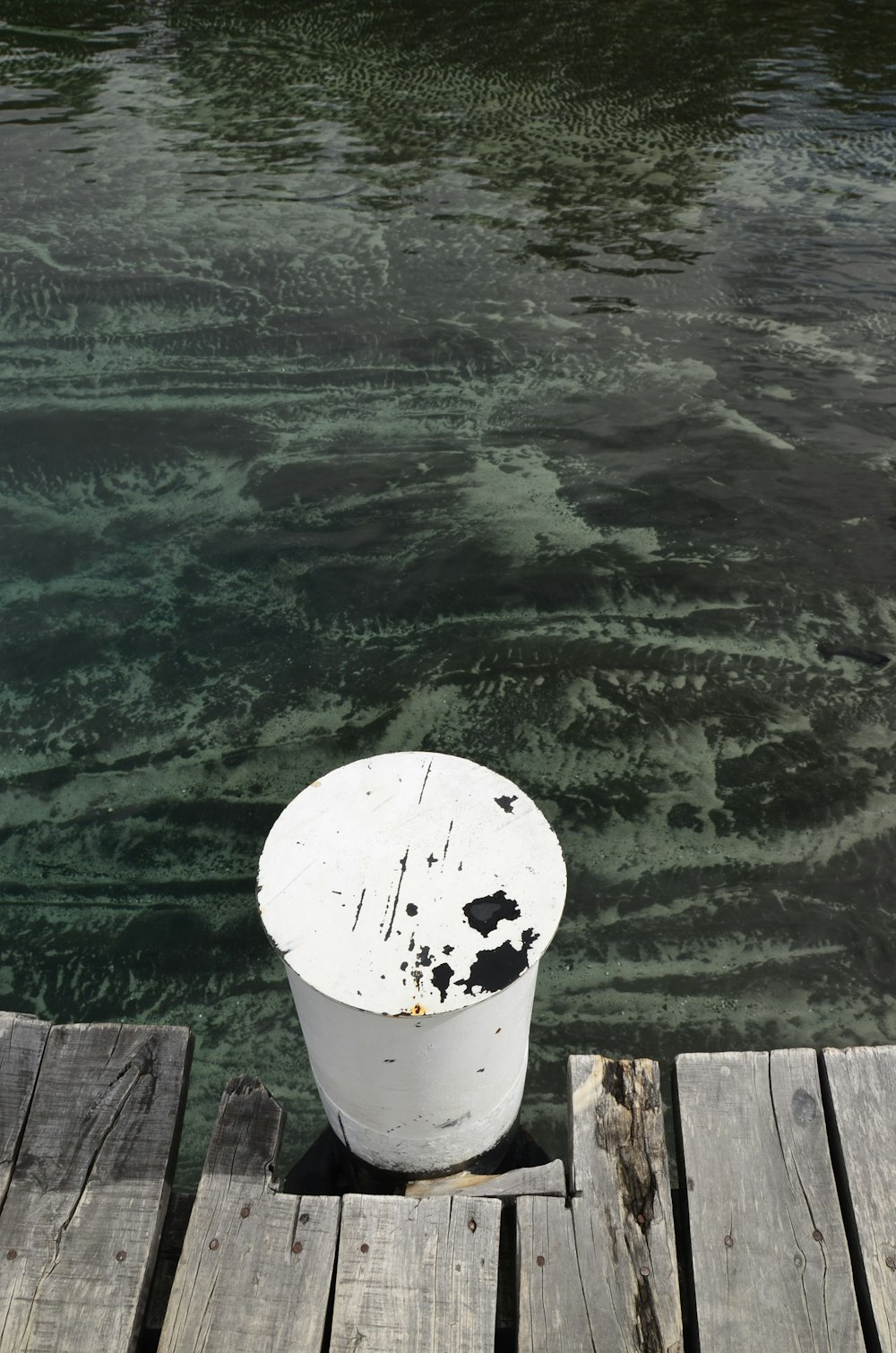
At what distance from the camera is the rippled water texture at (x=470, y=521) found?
9.61 ft

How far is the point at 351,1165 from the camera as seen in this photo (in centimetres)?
200

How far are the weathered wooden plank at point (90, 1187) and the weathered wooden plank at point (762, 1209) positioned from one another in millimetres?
980


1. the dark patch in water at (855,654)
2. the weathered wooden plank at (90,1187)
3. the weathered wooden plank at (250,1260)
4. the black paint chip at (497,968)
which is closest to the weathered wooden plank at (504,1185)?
the weathered wooden plank at (250,1260)

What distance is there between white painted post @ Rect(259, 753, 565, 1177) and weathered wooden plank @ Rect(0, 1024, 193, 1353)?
430 millimetres

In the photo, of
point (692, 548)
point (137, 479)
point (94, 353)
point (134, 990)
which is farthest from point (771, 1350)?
point (94, 353)

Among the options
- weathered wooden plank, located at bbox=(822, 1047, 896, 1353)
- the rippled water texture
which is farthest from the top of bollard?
the rippled water texture

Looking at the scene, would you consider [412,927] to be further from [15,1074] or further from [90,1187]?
[15,1074]

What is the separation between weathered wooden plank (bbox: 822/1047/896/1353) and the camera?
1.71 m

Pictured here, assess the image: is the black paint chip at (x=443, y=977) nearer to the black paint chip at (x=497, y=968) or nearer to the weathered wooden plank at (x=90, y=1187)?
the black paint chip at (x=497, y=968)

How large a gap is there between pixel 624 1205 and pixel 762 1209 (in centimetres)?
25

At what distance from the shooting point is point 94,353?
195 inches

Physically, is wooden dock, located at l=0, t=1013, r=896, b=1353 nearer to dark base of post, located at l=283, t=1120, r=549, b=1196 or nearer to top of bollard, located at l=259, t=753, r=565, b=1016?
dark base of post, located at l=283, t=1120, r=549, b=1196

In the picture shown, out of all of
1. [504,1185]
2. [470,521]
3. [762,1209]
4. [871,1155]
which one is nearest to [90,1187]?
[504,1185]

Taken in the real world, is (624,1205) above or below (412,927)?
below
